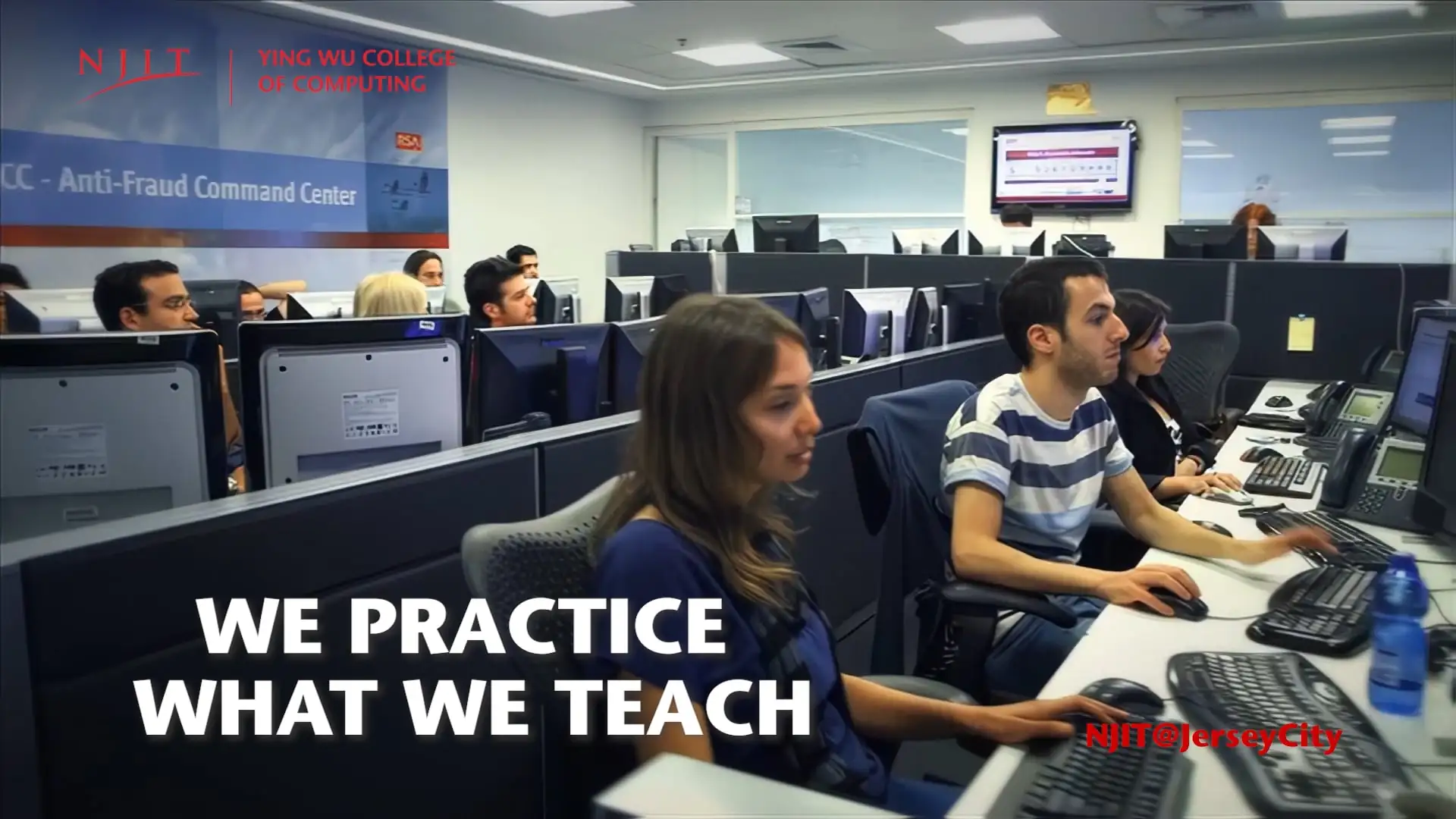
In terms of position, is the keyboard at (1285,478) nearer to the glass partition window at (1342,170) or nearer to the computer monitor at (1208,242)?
the computer monitor at (1208,242)

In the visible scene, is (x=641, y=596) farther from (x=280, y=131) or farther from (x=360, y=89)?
(x=360, y=89)

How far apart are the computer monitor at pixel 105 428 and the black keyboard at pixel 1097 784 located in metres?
1.30

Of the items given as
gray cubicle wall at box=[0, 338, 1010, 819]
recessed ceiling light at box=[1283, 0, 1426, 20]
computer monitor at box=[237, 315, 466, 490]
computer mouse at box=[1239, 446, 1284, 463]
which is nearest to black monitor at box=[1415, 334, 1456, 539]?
computer mouse at box=[1239, 446, 1284, 463]

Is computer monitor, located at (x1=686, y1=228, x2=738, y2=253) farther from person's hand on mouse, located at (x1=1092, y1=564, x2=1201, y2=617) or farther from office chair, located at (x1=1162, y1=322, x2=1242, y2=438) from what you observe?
person's hand on mouse, located at (x1=1092, y1=564, x2=1201, y2=617)

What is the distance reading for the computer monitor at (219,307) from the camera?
12.1 feet

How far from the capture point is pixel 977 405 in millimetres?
1961

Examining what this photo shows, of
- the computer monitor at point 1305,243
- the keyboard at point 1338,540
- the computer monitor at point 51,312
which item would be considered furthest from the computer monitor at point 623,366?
the computer monitor at point 1305,243

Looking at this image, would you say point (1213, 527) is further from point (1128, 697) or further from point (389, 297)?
point (389, 297)

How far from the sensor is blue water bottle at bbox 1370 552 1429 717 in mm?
1270

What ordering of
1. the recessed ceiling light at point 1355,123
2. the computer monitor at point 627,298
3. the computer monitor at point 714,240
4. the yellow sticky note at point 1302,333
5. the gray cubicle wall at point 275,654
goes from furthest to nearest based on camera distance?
the recessed ceiling light at point 1355,123, the computer monitor at point 714,240, the computer monitor at point 627,298, the yellow sticky note at point 1302,333, the gray cubicle wall at point 275,654

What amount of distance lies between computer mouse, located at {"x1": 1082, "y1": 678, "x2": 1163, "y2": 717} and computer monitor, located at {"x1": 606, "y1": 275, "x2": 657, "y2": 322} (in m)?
3.72

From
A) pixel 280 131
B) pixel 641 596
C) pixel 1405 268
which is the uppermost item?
pixel 280 131

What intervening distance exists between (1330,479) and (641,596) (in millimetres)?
1994

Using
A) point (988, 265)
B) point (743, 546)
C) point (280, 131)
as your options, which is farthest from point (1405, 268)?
point (280, 131)
